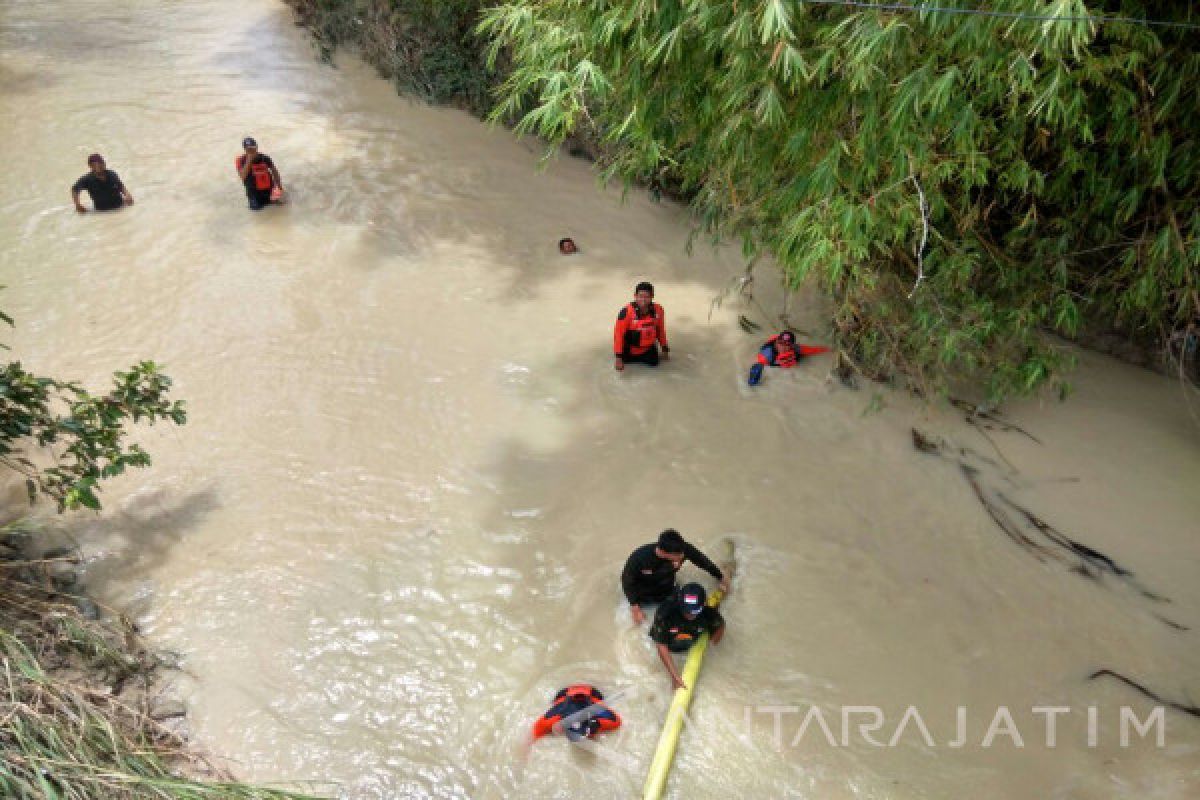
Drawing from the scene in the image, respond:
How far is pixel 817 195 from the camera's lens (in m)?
4.07

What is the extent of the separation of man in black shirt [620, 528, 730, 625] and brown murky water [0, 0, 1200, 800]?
0.26m

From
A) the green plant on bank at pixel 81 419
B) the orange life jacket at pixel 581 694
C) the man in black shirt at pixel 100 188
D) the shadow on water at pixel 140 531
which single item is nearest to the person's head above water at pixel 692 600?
the orange life jacket at pixel 581 694

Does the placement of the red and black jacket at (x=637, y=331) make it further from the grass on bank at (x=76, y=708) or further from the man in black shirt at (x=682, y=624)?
the grass on bank at (x=76, y=708)

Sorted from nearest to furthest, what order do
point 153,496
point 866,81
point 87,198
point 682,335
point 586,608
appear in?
point 866,81, point 586,608, point 153,496, point 682,335, point 87,198

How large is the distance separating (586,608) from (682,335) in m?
3.16

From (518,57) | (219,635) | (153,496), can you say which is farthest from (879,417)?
(153,496)

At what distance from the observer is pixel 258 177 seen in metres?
8.34

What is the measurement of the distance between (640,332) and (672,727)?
330cm

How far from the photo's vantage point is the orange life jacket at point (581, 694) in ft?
13.4

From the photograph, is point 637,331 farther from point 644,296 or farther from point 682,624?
point 682,624

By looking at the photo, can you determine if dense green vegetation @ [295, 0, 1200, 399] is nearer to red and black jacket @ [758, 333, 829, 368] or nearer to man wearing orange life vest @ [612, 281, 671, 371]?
red and black jacket @ [758, 333, 829, 368]

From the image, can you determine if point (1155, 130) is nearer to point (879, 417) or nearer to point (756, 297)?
point (879, 417)

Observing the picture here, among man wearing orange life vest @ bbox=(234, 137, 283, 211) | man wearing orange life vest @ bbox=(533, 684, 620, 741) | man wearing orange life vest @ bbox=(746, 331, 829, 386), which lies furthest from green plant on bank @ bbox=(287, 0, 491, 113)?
man wearing orange life vest @ bbox=(533, 684, 620, 741)

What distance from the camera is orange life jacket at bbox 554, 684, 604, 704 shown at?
4.07 m
